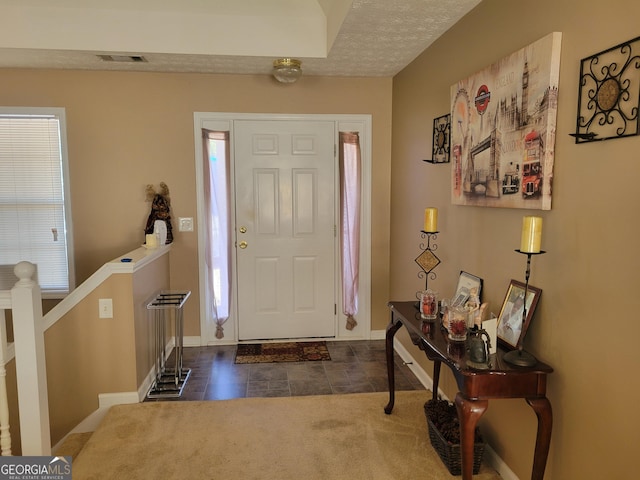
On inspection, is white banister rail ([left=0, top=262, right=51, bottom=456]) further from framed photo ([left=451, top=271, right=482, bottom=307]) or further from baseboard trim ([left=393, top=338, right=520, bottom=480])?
baseboard trim ([left=393, top=338, right=520, bottom=480])

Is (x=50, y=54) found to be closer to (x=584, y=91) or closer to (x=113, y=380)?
(x=113, y=380)

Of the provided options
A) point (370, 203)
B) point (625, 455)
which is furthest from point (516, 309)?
point (370, 203)

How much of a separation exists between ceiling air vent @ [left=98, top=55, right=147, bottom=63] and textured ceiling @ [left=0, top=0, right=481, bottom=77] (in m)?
0.06

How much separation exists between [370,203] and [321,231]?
1.76 ft

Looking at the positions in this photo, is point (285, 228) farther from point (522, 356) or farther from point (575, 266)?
point (575, 266)

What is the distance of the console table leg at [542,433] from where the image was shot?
5.77 ft

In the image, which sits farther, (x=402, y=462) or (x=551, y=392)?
(x=402, y=462)

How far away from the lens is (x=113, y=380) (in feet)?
9.90

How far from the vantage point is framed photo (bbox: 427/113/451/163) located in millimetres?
2881

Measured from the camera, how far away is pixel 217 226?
13.3 ft

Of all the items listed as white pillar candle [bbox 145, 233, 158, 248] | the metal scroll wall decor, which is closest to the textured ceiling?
the metal scroll wall decor

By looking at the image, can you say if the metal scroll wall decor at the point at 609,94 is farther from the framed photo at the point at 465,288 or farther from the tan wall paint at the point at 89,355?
the tan wall paint at the point at 89,355

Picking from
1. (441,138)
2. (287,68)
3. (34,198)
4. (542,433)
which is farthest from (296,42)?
(542,433)

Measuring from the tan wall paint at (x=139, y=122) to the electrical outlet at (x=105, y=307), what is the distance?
1.15 m
